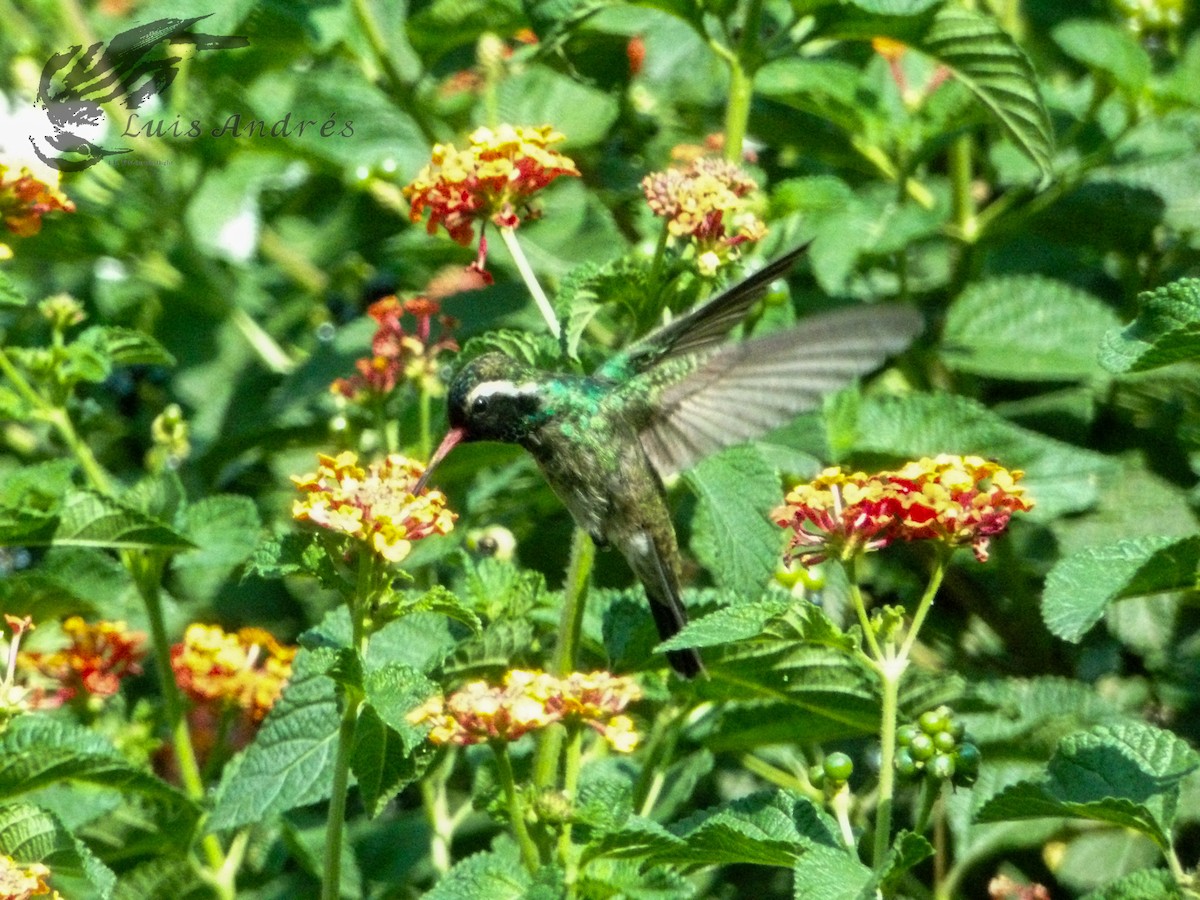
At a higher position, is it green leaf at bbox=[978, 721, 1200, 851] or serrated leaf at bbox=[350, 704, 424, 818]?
green leaf at bbox=[978, 721, 1200, 851]

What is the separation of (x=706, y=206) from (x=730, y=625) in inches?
24.8

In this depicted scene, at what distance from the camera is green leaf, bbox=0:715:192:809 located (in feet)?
7.53

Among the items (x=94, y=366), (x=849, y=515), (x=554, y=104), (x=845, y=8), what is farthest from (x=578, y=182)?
(x=849, y=515)

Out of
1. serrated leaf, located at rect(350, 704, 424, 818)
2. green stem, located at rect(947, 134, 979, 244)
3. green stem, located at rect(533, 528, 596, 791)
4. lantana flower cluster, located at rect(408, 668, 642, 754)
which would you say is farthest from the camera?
green stem, located at rect(947, 134, 979, 244)

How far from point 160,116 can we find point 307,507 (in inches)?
83.6

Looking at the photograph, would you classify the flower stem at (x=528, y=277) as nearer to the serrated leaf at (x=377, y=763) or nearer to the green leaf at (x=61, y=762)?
the serrated leaf at (x=377, y=763)

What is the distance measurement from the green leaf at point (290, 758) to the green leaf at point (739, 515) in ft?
1.78

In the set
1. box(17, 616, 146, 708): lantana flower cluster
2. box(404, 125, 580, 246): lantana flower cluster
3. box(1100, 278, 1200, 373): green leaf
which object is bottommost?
box(17, 616, 146, 708): lantana flower cluster

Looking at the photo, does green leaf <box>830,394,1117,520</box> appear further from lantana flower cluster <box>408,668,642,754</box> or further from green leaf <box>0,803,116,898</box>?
green leaf <box>0,803,116,898</box>

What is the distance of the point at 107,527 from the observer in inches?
104

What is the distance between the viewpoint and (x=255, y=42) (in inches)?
147

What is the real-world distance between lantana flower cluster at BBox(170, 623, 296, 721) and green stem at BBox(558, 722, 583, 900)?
0.68 metres

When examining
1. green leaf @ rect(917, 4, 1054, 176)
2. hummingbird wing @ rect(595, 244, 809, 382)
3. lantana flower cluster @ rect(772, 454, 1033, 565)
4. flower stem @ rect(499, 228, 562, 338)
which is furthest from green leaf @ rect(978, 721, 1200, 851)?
green leaf @ rect(917, 4, 1054, 176)

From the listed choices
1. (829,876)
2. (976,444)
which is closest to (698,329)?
(829,876)
